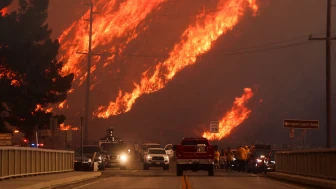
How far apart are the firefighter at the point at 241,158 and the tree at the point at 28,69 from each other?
31.2 meters

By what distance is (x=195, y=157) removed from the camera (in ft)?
158

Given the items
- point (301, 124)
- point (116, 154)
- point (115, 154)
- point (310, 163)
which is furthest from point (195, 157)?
point (115, 154)

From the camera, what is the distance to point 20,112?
3219 inches

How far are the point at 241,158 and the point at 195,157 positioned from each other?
1041 cm

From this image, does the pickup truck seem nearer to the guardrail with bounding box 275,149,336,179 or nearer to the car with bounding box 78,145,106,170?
the guardrail with bounding box 275,149,336,179

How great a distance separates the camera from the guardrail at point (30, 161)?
3123cm

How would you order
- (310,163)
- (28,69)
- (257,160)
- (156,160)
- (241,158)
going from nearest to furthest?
(310,163)
(257,160)
(241,158)
(156,160)
(28,69)

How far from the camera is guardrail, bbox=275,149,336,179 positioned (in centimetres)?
3098

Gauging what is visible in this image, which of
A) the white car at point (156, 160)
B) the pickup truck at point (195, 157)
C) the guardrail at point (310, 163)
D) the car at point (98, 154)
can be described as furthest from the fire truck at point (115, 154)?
the guardrail at point (310, 163)

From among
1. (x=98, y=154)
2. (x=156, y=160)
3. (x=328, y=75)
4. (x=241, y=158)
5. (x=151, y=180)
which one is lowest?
(x=151, y=180)

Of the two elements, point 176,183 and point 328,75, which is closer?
point 176,183

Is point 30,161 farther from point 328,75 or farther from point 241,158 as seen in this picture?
point 241,158

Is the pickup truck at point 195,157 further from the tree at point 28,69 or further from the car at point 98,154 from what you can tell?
the tree at point 28,69

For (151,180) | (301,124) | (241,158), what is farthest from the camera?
(241,158)
